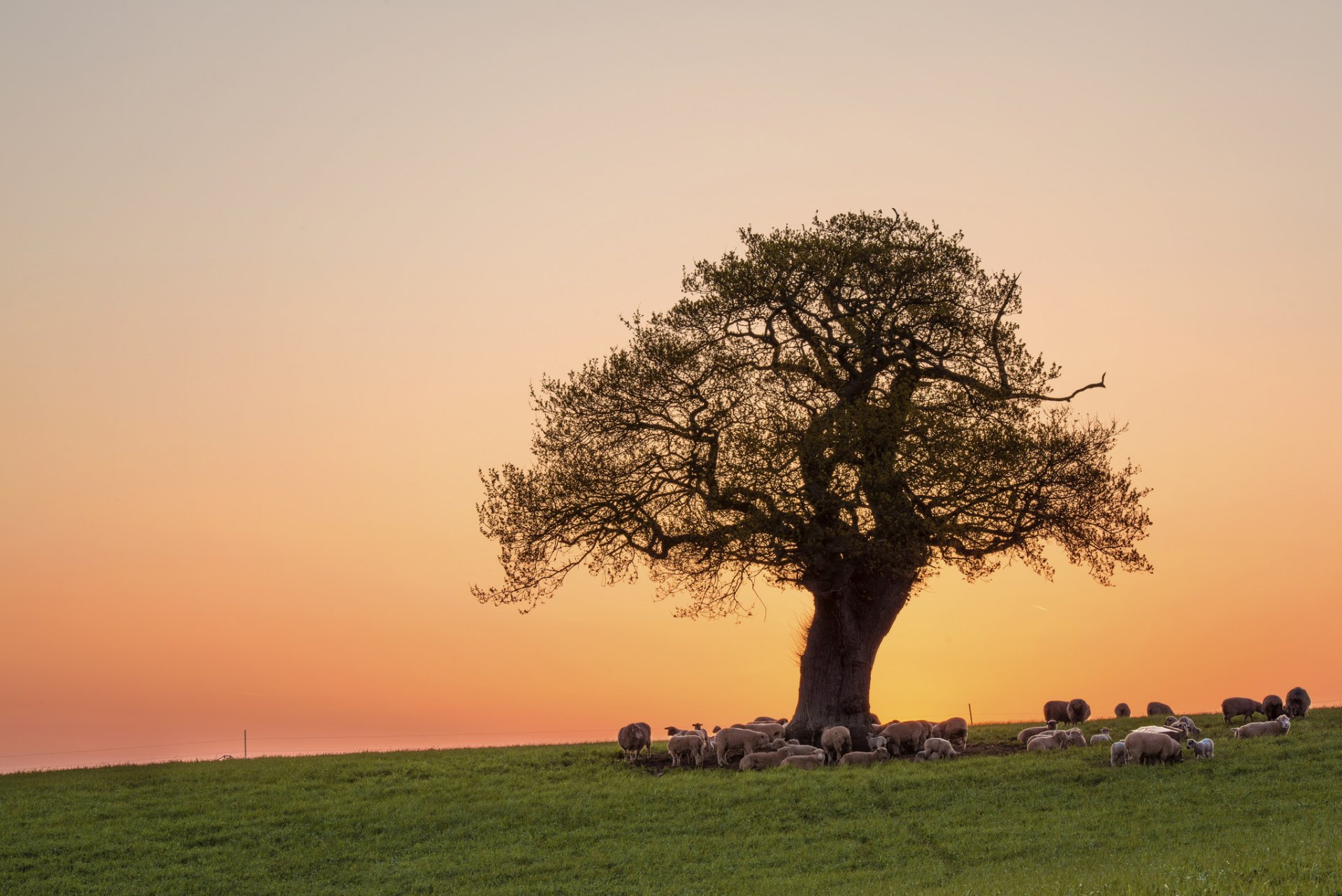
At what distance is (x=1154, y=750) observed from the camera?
27.1m

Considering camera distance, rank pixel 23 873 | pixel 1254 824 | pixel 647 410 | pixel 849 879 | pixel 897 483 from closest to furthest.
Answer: pixel 849 879
pixel 1254 824
pixel 23 873
pixel 897 483
pixel 647 410

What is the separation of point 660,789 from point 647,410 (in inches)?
453

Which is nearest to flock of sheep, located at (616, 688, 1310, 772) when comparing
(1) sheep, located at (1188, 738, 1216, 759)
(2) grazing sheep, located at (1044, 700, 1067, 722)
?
(1) sheep, located at (1188, 738, 1216, 759)

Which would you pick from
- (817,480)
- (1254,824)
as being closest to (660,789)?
(817,480)

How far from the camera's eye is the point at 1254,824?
21266 millimetres

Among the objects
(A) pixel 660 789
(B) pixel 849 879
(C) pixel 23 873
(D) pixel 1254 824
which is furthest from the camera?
(A) pixel 660 789

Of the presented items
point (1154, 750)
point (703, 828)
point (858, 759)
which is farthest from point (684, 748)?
point (1154, 750)

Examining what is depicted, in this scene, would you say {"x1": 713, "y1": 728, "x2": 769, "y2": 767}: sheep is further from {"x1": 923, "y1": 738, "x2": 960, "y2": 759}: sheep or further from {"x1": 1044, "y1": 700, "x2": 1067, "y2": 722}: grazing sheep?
{"x1": 1044, "y1": 700, "x2": 1067, "y2": 722}: grazing sheep

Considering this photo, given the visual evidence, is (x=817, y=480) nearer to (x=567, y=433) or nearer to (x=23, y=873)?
(x=567, y=433)

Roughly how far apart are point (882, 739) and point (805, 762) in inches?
143

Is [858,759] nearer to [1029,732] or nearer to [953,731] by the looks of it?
[953,731]

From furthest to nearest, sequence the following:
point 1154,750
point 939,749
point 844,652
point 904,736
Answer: point 844,652 → point 904,736 → point 939,749 → point 1154,750

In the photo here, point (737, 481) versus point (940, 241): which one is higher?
point (940, 241)

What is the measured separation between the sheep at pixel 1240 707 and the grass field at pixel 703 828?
442 cm
